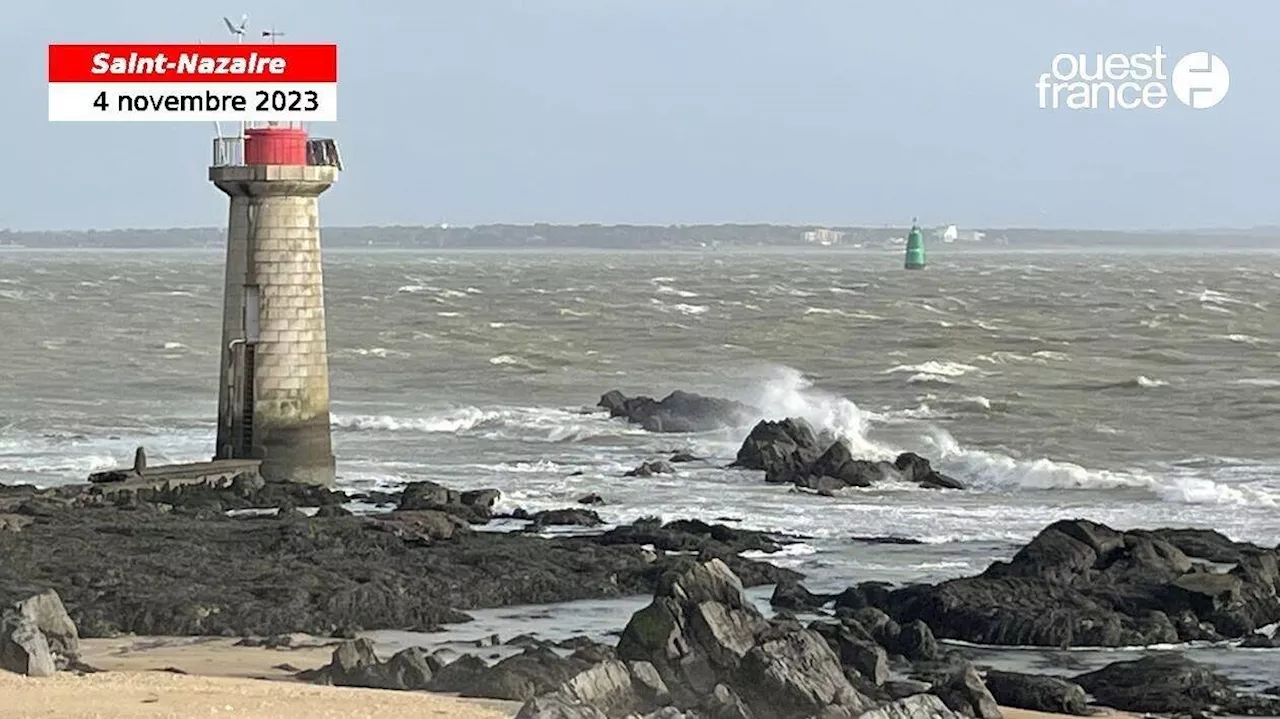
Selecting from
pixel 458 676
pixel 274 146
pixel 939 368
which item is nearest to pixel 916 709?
pixel 458 676

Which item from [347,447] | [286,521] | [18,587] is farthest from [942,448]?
[18,587]

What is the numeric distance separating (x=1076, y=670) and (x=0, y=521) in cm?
1092

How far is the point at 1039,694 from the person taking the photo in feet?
55.4

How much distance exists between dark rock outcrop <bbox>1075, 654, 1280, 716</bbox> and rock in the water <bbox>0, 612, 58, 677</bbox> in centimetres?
725

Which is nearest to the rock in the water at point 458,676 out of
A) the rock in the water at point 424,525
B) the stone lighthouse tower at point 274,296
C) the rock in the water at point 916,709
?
the rock in the water at point 916,709

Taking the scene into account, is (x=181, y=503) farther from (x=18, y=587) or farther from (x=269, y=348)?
(x=18, y=587)

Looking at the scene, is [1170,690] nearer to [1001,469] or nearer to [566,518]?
[566,518]

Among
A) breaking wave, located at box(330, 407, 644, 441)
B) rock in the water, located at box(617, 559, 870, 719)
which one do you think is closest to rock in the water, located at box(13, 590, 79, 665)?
rock in the water, located at box(617, 559, 870, 719)

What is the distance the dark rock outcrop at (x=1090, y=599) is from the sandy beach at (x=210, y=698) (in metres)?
3.02

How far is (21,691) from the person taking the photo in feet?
50.3

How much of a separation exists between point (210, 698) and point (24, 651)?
63.2 inches

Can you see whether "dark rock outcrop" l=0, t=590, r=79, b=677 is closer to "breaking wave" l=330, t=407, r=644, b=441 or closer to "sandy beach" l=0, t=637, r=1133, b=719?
"sandy beach" l=0, t=637, r=1133, b=719

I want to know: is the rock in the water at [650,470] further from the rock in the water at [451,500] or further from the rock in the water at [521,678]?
the rock in the water at [521,678]

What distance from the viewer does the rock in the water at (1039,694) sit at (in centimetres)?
1675
